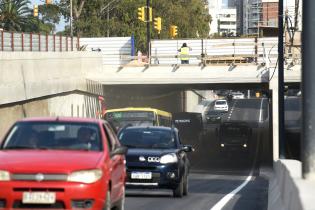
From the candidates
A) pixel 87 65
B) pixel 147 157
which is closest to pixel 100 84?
pixel 87 65

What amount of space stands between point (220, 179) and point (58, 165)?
27324 millimetres

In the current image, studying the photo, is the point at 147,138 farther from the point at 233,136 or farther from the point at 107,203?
the point at 233,136

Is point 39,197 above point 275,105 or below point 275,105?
above

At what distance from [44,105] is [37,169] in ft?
99.5

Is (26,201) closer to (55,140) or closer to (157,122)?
(55,140)

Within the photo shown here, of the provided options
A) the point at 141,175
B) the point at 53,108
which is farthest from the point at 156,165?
the point at 53,108

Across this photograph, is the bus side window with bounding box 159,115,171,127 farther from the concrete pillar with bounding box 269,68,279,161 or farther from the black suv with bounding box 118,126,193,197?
the black suv with bounding box 118,126,193,197

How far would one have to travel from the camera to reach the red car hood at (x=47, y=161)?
34.0ft

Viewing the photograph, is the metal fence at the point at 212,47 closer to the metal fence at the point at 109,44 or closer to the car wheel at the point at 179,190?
the metal fence at the point at 109,44

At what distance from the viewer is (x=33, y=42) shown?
4438 centimetres

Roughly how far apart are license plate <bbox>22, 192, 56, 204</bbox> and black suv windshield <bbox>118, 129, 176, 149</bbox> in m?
9.96

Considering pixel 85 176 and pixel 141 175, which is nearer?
pixel 85 176

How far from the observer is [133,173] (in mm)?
19438

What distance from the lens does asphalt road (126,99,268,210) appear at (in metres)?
18.3
